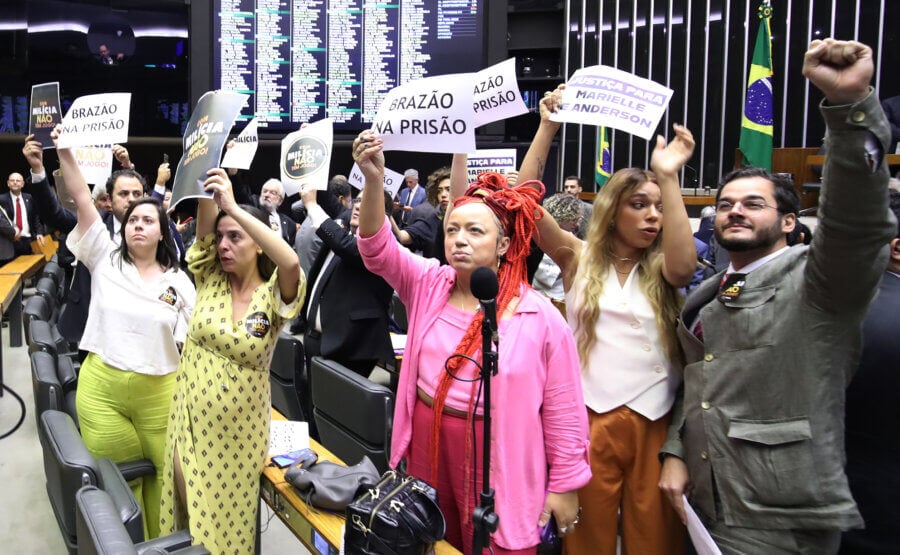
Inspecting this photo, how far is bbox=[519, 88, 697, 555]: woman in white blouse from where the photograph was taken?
1.97 meters

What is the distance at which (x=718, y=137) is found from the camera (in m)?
11.0

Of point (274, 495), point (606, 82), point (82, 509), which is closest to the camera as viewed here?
point (82, 509)

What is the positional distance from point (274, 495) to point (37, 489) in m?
2.15

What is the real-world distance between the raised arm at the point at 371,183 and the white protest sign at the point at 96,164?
8.28 ft

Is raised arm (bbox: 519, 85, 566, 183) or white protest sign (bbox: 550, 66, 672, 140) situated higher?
white protest sign (bbox: 550, 66, 672, 140)

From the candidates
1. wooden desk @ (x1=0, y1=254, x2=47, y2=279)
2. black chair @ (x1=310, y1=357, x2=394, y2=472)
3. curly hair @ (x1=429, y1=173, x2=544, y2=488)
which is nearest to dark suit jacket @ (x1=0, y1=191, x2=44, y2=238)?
wooden desk @ (x1=0, y1=254, x2=47, y2=279)

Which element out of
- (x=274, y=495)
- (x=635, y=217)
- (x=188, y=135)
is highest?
(x=188, y=135)

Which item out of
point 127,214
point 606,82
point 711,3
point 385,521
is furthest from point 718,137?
point 385,521

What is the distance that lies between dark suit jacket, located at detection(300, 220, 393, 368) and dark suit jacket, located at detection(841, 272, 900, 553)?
2.23 meters

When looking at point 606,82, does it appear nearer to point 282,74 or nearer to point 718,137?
point 282,74

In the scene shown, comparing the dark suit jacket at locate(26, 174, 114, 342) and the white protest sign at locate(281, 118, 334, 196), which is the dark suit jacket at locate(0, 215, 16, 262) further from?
the white protest sign at locate(281, 118, 334, 196)

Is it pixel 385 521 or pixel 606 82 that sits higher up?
pixel 606 82

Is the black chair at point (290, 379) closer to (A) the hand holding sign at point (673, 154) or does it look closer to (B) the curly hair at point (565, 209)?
(B) the curly hair at point (565, 209)

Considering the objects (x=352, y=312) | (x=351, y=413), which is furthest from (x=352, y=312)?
(x=351, y=413)
